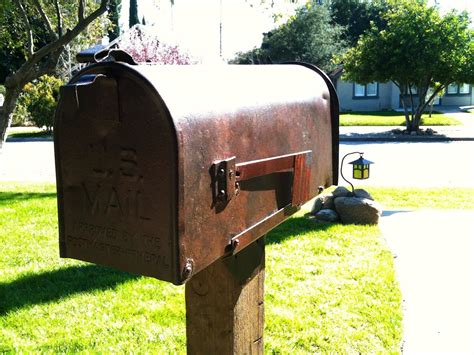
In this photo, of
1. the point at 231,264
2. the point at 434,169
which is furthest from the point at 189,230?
the point at 434,169

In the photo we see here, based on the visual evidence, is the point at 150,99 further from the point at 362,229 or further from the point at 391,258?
the point at 362,229

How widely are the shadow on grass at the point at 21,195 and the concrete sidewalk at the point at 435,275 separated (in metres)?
4.68

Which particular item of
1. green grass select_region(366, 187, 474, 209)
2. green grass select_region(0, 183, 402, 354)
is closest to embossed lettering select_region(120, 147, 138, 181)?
green grass select_region(0, 183, 402, 354)

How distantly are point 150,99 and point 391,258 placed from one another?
405 cm

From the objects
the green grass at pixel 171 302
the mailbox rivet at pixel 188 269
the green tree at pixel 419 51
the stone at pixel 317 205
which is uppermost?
the green tree at pixel 419 51

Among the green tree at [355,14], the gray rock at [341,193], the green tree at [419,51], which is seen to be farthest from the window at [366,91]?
the gray rock at [341,193]

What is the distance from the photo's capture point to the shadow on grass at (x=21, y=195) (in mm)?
7317

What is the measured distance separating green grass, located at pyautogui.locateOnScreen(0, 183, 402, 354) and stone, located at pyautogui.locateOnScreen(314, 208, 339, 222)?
79cm

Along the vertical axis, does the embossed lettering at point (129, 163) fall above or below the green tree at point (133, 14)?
below

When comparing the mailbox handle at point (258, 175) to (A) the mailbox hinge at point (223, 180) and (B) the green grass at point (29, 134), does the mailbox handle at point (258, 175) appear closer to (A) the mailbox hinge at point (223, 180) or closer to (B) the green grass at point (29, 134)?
(A) the mailbox hinge at point (223, 180)

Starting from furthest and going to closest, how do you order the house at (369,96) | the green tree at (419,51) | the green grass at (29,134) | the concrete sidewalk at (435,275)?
the house at (369,96) < the green grass at (29,134) < the green tree at (419,51) < the concrete sidewalk at (435,275)

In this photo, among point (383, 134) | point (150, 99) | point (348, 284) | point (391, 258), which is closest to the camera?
point (150, 99)

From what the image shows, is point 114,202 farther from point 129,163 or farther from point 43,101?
point 43,101

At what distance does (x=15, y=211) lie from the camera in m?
6.40
